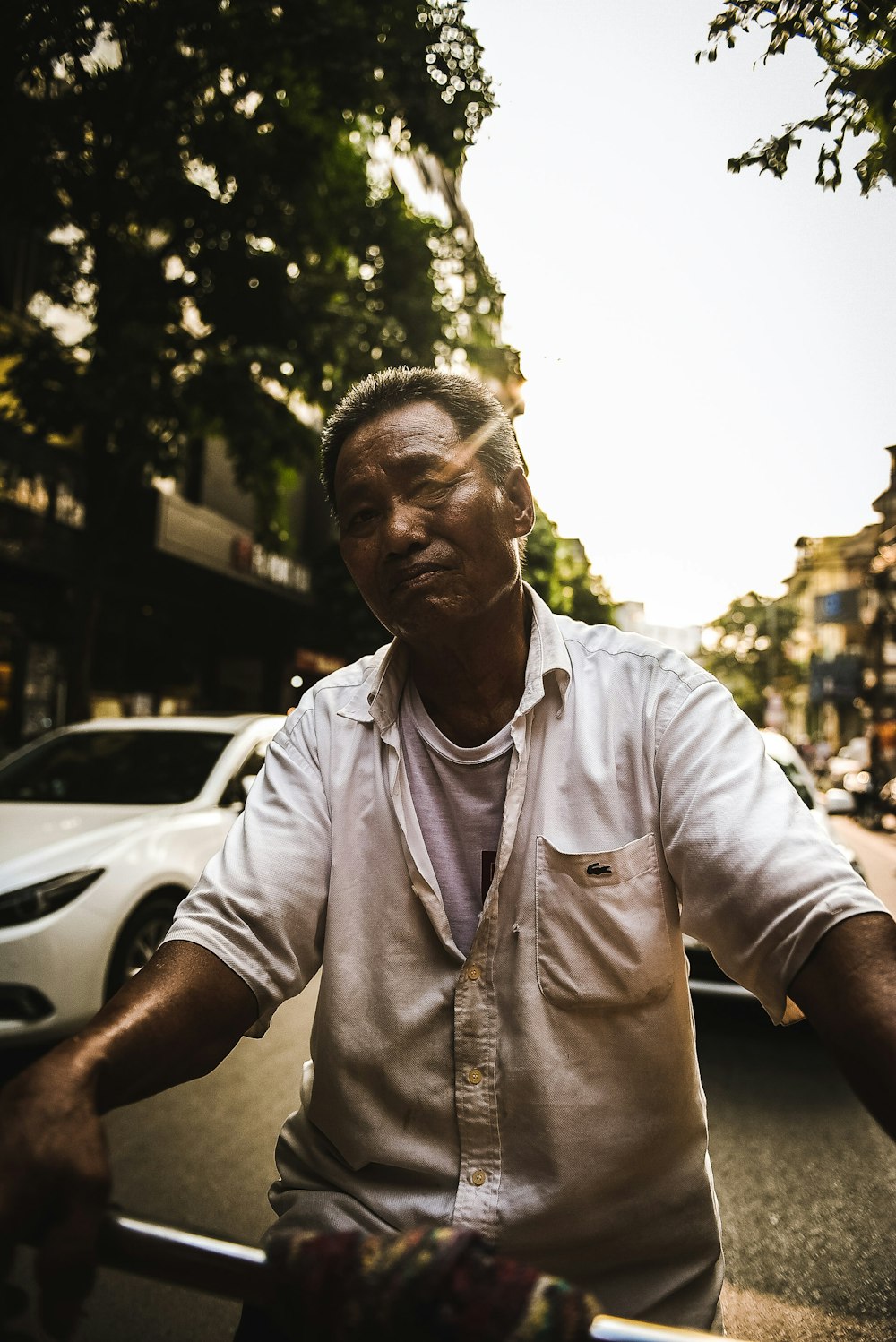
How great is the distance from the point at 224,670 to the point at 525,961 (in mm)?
19553

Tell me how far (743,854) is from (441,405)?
0.89m

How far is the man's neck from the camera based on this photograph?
5.14 ft

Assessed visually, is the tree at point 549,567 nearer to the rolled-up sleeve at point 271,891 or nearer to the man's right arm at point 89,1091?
the rolled-up sleeve at point 271,891

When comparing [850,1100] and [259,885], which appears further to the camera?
[850,1100]

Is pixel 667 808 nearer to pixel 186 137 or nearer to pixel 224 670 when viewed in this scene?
pixel 186 137

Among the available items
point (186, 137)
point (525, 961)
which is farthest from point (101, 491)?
point (525, 961)

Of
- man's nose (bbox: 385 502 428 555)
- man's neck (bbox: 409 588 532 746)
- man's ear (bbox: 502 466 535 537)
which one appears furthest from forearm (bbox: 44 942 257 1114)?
man's ear (bbox: 502 466 535 537)

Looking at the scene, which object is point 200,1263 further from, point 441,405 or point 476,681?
point 441,405

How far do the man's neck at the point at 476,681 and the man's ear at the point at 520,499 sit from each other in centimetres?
23

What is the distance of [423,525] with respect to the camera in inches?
Result: 60.6

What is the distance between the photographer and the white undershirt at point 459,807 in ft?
4.66

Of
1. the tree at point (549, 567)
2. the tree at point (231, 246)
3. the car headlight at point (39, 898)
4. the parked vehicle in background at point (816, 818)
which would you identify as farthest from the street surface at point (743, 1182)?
the tree at point (549, 567)

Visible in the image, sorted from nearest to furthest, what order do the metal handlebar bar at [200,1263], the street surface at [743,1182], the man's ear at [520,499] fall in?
1. the metal handlebar bar at [200,1263]
2. the man's ear at [520,499]
3. the street surface at [743,1182]

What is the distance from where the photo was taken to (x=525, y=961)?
51.6 inches
